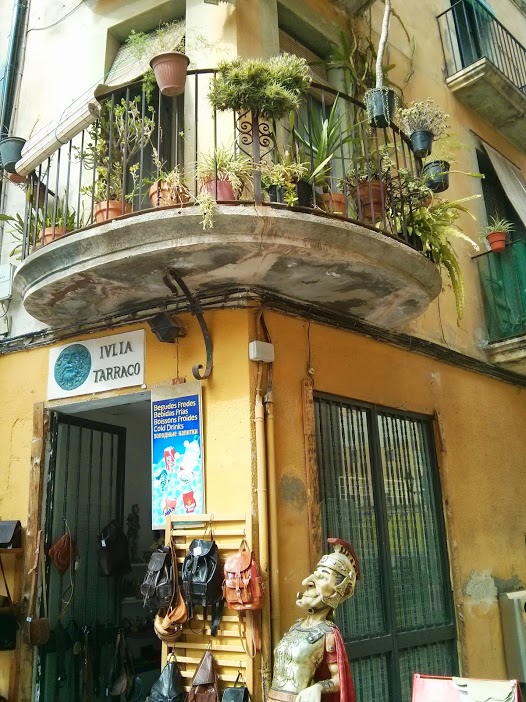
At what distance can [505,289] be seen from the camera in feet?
26.9

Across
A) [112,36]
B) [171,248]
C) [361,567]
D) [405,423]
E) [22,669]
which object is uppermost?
[112,36]

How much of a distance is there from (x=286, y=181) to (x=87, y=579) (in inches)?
173

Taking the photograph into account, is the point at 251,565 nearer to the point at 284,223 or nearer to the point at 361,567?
the point at 361,567

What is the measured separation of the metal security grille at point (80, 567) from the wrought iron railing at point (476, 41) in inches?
283

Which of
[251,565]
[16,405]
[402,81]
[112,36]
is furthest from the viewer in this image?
[402,81]

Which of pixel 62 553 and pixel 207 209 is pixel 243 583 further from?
pixel 207 209

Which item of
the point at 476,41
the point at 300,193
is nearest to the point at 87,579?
the point at 300,193

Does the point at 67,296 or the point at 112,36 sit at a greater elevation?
the point at 112,36

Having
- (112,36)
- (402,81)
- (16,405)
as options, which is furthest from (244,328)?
(402,81)

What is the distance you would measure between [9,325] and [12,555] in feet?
7.58

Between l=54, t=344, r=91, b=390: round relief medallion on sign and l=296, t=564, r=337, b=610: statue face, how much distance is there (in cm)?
306

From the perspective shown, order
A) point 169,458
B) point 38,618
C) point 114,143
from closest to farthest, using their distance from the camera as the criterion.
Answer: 1. point 169,458
2. point 38,618
3. point 114,143

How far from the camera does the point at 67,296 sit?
5617mm

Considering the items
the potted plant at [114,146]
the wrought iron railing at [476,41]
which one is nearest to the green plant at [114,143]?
the potted plant at [114,146]
